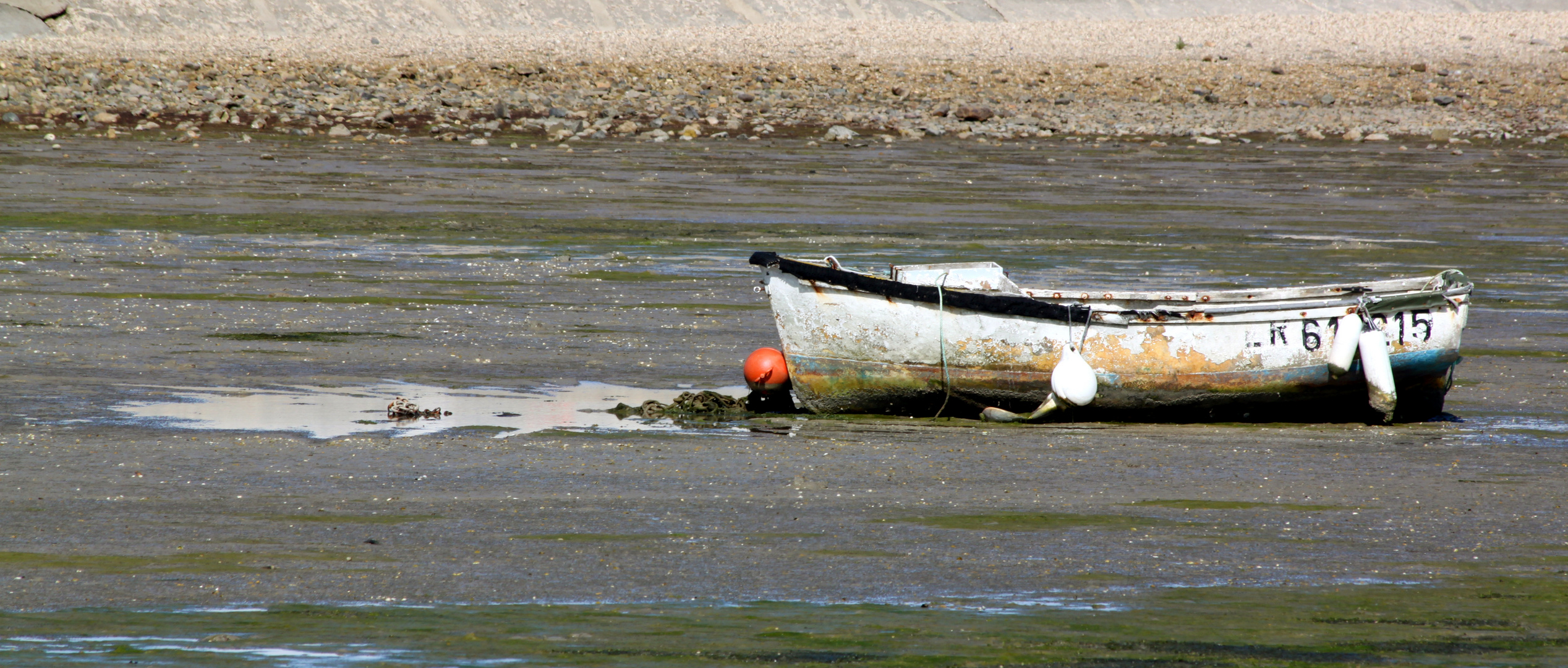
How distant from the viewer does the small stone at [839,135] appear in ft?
104

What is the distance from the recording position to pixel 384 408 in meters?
9.63

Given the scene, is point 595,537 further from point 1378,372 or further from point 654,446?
point 1378,372

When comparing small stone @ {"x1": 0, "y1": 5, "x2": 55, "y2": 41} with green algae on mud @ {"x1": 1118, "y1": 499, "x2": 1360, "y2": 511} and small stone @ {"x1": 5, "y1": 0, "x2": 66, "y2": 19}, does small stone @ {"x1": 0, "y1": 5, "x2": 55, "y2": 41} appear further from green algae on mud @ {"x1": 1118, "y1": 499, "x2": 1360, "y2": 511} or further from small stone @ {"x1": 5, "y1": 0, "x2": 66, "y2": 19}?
green algae on mud @ {"x1": 1118, "y1": 499, "x2": 1360, "y2": 511}

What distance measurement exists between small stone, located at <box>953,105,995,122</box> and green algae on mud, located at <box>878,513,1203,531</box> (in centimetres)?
2688

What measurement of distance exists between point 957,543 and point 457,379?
4434mm

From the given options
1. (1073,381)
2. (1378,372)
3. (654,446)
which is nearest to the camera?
(654,446)

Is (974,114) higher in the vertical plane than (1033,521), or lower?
higher

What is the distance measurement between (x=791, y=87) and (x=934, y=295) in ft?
93.0

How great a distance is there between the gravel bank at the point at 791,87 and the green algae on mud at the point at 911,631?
82.7 feet

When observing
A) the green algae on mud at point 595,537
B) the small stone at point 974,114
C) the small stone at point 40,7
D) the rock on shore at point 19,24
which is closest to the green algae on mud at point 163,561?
the green algae on mud at point 595,537

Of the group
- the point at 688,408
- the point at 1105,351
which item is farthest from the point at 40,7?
the point at 1105,351

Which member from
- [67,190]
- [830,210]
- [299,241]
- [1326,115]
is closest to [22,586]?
[299,241]

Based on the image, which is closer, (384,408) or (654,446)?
(654,446)

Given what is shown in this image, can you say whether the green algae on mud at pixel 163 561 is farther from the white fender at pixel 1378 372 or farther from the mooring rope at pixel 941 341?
the white fender at pixel 1378 372
